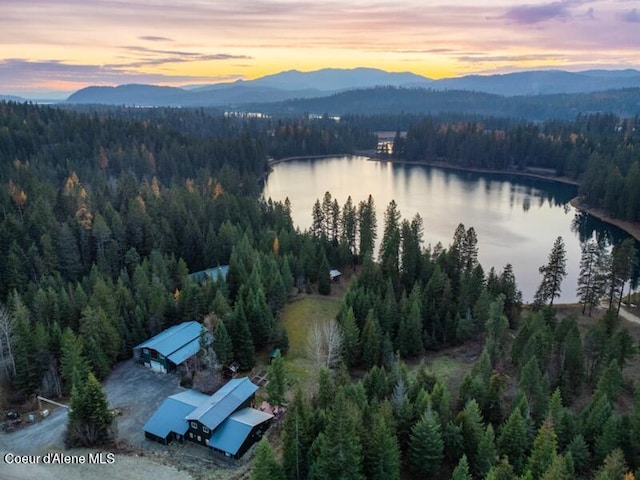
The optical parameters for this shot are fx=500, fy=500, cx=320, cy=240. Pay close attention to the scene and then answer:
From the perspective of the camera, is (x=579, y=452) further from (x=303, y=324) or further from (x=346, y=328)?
(x=303, y=324)

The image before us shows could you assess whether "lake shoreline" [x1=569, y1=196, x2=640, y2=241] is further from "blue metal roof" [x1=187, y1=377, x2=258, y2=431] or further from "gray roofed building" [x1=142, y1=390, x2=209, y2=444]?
"gray roofed building" [x1=142, y1=390, x2=209, y2=444]

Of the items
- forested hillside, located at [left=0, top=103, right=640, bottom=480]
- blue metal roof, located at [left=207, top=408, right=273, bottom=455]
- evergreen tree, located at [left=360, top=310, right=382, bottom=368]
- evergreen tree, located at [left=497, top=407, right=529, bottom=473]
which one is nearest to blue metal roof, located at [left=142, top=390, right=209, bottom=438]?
blue metal roof, located at [left=207, top=408, right=273, bottom=455]

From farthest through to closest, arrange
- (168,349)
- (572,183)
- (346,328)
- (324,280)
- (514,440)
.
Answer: (572,183) < (324,280) < (346,328) < (168,349) < (514,440)

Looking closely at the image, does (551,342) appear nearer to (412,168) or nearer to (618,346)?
(618,346)

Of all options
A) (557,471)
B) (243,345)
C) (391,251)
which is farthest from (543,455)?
(391,251)

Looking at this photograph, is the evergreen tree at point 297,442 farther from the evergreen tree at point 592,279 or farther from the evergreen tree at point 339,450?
the evergreen tree at point 592,279
